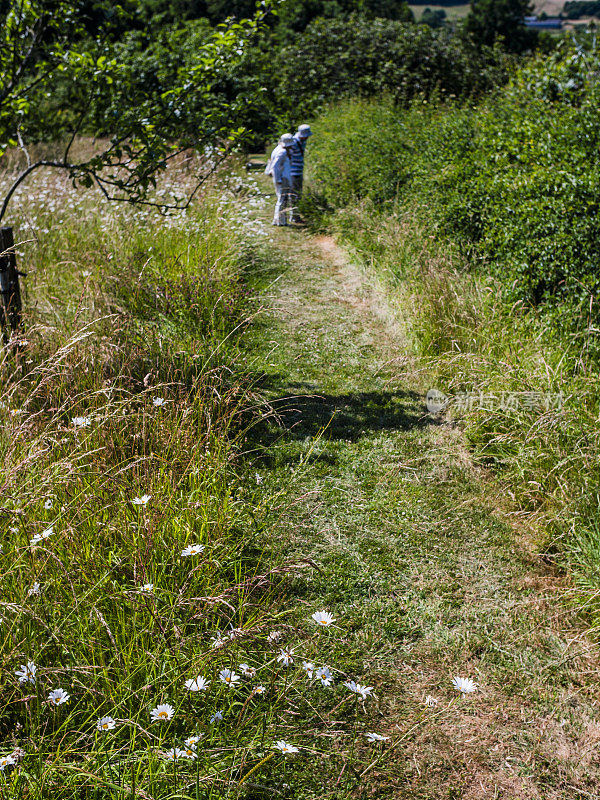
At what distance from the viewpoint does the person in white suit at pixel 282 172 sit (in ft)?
33.2

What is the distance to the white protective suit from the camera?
10.1 meters

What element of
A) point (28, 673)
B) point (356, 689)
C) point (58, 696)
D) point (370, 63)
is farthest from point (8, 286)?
point (370, 63)

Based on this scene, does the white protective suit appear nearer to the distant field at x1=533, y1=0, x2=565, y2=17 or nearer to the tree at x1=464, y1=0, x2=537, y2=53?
the tree at x1=464, y1=0, x2=537, y2=53

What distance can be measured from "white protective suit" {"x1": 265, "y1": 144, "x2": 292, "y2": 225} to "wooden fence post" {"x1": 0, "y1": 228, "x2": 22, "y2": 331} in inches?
245

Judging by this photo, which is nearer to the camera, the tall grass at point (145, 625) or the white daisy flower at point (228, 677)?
the tall grass at point (145, 625)

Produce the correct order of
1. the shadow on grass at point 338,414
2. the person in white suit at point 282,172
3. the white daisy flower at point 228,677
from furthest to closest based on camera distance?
the person in white suit at point 282,172 < the shadow on grass at point 338,414 < the white daisy flower at point 228,677

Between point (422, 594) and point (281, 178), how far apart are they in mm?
8413

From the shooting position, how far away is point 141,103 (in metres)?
4.94

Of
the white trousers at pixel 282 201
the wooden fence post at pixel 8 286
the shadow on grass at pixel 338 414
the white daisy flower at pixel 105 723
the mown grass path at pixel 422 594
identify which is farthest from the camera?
the white trousers at pixel 282 201

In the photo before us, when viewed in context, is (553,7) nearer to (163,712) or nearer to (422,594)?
(422,594)

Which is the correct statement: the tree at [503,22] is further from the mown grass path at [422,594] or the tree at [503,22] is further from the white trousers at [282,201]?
the mown grass path at [422,594]

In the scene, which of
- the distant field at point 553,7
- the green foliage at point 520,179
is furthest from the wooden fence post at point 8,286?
the distant field at point 553,7

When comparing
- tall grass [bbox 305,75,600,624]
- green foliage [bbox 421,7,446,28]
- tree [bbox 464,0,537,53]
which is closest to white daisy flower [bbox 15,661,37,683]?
tall grass [bbox 305,75,600,624]

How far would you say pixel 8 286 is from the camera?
4355 mm
